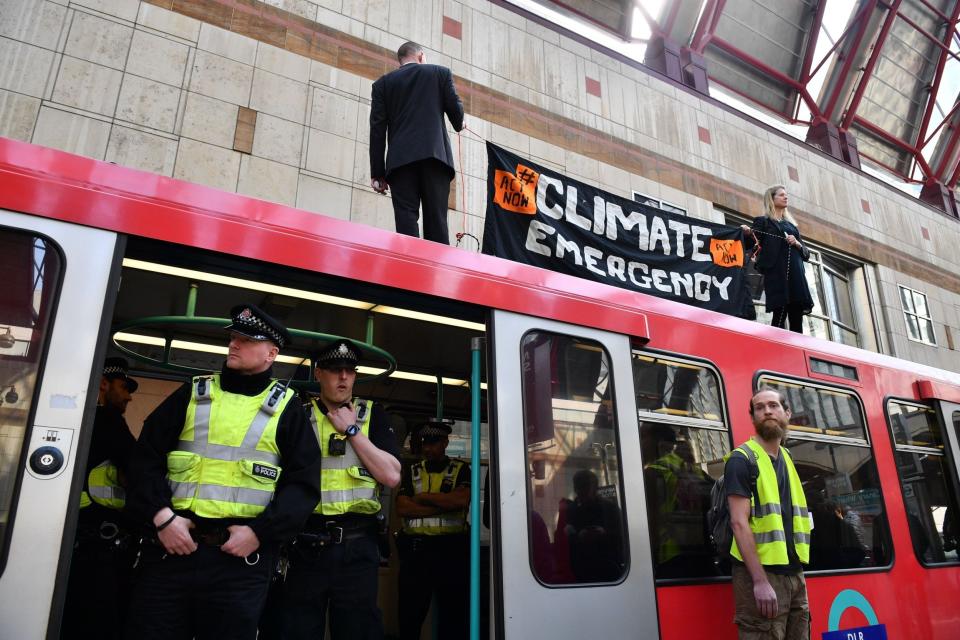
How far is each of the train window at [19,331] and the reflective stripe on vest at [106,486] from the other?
1138 millimetres

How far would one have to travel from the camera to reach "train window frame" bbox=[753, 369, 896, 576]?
4168mm

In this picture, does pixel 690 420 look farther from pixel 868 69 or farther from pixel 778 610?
pixel 868 69

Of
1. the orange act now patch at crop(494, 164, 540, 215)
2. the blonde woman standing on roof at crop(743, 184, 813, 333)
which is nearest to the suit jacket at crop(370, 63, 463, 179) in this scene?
the orange act now patch at crop(494, 164, 540, 215)

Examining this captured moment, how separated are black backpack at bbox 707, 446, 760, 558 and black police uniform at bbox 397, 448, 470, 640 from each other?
1.65 meters

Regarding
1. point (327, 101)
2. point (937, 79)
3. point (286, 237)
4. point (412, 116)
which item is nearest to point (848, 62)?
point (937, 79)

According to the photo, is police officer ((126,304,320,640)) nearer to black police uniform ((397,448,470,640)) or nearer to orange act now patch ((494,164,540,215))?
black police uniform ((397,448,470,640))

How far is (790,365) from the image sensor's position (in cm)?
445

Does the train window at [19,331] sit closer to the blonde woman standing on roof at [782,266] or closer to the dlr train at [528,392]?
the dlr train at [528,392]

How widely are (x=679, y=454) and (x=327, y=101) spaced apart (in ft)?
19.7

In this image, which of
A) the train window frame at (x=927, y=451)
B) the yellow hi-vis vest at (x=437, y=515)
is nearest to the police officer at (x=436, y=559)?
the yellow hi-vis vest at (x=437, y=515)

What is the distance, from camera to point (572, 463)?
3.19 m

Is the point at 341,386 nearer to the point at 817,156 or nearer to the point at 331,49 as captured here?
the point at 331,49

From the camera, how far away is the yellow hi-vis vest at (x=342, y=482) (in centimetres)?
298

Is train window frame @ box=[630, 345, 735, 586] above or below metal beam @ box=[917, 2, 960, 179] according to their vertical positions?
Result: below
